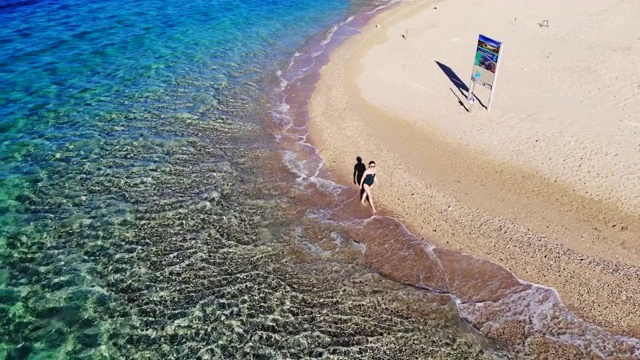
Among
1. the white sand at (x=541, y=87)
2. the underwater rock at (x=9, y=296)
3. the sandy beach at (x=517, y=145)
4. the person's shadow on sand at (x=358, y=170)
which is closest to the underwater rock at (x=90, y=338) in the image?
the underwater rock at (x=9, y=296)

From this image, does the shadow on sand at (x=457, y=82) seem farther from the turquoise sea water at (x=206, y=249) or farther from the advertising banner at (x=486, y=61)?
the turquoise sea water at (x=206, y=249)

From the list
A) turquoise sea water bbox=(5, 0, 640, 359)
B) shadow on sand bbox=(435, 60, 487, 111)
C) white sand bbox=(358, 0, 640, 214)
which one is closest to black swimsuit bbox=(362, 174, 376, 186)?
turquoise sea water bbox=(5, 0, 640, 359)

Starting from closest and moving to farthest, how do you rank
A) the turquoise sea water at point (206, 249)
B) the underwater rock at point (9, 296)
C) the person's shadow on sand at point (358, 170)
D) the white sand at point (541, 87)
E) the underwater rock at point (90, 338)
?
the underwater rock at point (90, 338)
the turquoise sea water at point (206, 249)
the underwater rock at point (9, 296)
the white sand at point (541, 87)
the person's shadow on sand at point (358, 170)

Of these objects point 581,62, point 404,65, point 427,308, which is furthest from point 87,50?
point 581,62

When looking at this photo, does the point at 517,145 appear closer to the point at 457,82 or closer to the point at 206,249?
the point at 457,82

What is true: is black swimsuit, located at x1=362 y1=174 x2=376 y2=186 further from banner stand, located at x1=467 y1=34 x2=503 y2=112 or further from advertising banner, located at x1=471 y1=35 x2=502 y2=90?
advertising banner, located at x1=471 y1=35 x2=502 y2=90
